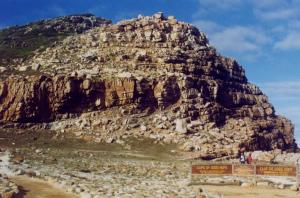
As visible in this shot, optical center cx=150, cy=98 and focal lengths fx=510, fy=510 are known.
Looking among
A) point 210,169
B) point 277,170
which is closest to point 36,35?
point 210,169

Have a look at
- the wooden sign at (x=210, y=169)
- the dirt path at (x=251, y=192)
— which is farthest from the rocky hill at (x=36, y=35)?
the dirt path at (x=251, y=192)

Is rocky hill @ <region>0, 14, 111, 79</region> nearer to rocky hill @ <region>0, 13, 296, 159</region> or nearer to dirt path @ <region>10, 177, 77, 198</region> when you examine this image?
rocky hill @ <region>0, 13, 296, 159</region>

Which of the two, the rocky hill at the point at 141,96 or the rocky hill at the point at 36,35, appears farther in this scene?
the rocky hill at the point at 36,35

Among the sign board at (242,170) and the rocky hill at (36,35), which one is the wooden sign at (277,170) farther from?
the rocky hill at (36,35)

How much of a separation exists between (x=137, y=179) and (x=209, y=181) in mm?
5285

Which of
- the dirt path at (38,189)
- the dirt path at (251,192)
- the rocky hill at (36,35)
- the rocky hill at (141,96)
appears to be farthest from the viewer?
the rocky hill at (36,35)

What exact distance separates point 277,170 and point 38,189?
16.0m

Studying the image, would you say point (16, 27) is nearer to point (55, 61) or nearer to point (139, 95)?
point (55, 61)

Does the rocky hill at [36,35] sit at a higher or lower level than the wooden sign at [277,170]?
higher

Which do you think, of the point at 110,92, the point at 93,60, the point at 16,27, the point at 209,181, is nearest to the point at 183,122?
the point at 110,92

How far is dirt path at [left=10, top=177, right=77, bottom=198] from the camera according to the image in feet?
80.2

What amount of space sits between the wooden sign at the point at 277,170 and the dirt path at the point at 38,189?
14.4m

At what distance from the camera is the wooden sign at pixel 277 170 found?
33594mm

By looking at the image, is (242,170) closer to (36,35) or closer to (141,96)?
(141,96)
